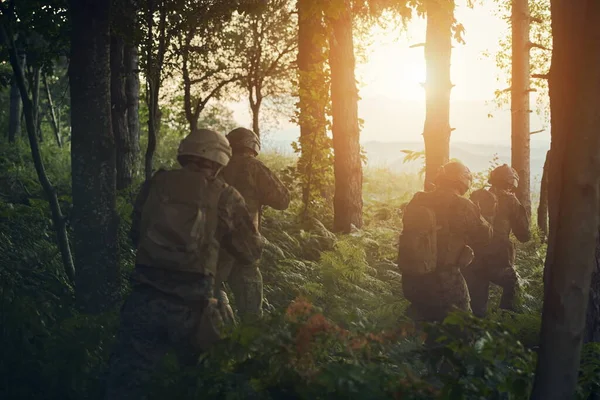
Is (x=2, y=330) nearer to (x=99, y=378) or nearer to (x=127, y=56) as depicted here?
(x=99, y=378)

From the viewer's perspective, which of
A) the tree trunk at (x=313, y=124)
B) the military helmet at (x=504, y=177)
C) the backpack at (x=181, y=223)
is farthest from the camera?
the tree trunk at (x=313, y=124)

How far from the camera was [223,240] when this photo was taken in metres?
5.55

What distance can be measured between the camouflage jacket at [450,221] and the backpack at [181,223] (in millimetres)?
2651

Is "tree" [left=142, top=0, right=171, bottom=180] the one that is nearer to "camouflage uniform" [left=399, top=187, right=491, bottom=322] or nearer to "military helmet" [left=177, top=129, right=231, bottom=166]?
"military helmet" [left=177, top=129, right=231, bottom=166]

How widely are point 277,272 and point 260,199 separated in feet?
7.89

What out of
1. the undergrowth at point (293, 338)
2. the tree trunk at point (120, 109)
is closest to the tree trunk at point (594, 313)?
the undergrowth at point (293, 338)

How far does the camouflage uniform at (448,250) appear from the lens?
710 cm

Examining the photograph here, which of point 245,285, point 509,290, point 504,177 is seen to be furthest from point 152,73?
point 509,290

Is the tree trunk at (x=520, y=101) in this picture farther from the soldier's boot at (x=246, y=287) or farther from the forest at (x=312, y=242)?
the soldier's boot at (x=246, y=287)

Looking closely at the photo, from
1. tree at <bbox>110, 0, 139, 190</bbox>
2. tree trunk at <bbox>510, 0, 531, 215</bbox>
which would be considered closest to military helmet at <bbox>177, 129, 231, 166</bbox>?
tree at <bbox>110, 0, 139, 190</bbox>

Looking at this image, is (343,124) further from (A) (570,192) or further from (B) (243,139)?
(A) (570,192)

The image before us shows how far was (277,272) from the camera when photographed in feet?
32.1

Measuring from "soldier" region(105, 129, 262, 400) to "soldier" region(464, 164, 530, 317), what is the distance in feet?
16.0

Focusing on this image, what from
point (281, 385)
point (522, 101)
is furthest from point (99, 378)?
point (522, 101)
